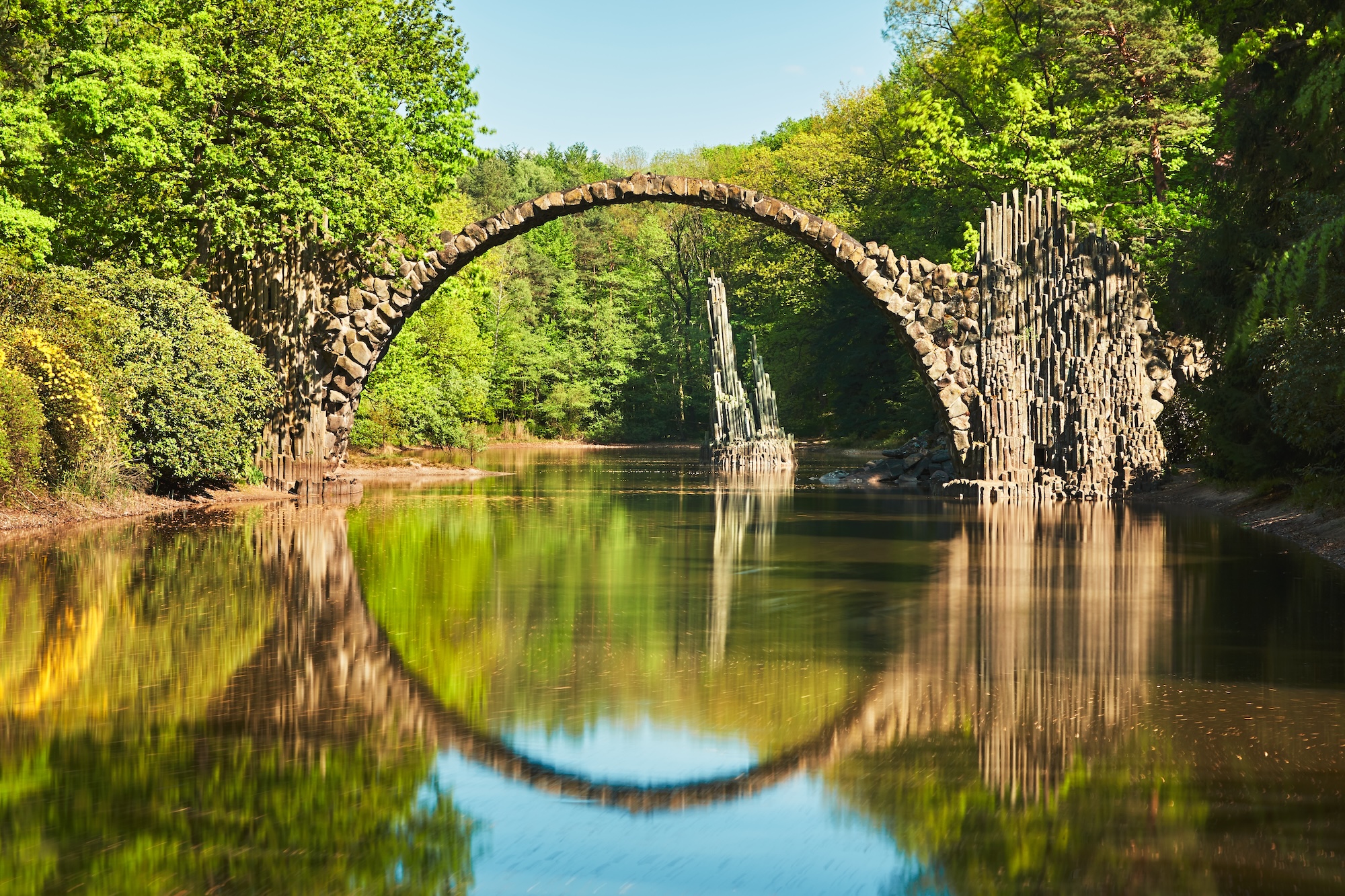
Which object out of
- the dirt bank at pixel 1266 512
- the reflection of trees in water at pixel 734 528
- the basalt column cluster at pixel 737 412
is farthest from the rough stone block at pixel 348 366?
the basalt column cluster at pixel 737 412

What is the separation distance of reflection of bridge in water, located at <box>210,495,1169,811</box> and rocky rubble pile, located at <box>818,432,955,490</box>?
1383 cm

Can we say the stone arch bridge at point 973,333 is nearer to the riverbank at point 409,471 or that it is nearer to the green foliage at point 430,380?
the green foliage at point 430,380

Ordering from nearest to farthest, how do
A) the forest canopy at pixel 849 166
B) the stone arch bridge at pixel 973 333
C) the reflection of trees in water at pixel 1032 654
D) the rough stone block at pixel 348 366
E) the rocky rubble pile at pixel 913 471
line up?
the reflection of trees in water at pixel 1032 654, the forest canopy at pixel 849 166, the stone arch bridge at pixel 973 333, the rough stone block at pixel 348 366, the rocky rubble pile at pixel 913 471

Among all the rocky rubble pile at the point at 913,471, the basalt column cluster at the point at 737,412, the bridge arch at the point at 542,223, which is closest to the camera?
the bridge arch at the point at 542,223

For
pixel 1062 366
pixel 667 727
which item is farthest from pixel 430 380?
pixel 667 727

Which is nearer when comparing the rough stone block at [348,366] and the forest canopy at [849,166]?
the forest canopy at [849,166]

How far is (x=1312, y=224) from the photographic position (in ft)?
41.4

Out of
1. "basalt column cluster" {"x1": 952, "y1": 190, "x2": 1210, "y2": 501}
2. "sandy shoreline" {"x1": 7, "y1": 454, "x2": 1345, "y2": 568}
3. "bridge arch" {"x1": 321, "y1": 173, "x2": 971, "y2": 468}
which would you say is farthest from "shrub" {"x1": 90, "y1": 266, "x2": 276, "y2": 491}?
"basalt column cluster" {"x1": 952, "y1": 190, "x2": 1210, "y2": 501}

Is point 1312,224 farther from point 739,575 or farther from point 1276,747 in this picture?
point 1276,747

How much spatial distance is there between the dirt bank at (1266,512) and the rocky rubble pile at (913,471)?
4.46m

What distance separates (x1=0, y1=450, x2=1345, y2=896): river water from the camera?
411 cm

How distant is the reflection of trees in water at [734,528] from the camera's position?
895 centimetres

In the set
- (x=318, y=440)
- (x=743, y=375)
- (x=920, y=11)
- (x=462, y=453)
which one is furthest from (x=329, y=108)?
(x=743, y=375)

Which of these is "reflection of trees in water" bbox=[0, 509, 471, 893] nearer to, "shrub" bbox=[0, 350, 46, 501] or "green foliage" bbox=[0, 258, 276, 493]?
"shrub" bbox=[0, 350, 46, 501]
